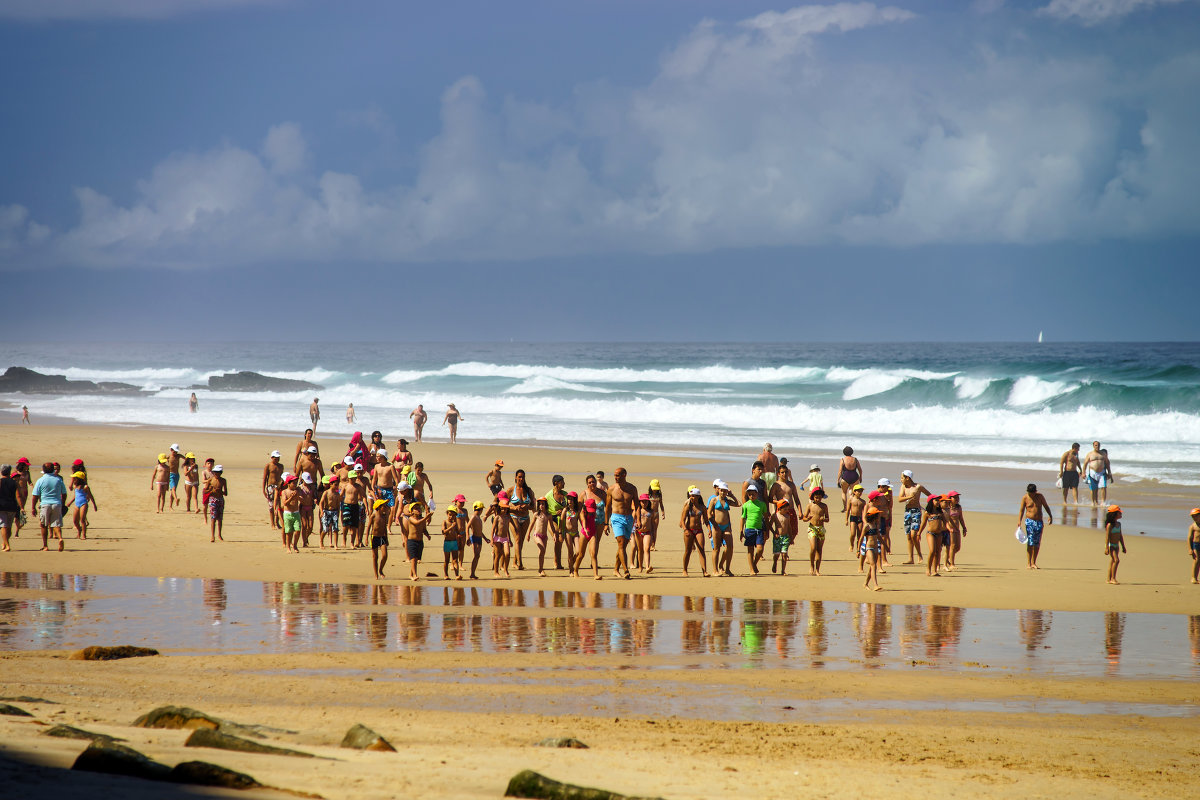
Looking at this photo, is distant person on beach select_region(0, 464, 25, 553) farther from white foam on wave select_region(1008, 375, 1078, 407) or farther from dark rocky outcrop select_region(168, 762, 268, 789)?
white foam on wave select_region(1008, 375, 1078, 407)

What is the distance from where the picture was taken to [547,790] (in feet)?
18.6

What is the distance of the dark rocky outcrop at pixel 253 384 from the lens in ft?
265

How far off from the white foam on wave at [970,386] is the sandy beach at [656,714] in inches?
1809

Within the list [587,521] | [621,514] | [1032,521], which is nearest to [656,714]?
[621,514]

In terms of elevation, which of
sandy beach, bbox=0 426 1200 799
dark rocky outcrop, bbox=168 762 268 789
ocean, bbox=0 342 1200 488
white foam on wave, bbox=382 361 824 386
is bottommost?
sandy beach, bbox=0 426 1200 799

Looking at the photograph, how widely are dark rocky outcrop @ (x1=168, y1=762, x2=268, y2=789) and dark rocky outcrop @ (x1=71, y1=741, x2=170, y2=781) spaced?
0.35ft

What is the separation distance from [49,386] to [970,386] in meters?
64.5

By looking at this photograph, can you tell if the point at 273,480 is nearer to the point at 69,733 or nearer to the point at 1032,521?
the point at 69,733

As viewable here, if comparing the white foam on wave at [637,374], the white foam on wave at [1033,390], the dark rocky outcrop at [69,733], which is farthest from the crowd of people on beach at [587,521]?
the white foam on wave at [637,374]

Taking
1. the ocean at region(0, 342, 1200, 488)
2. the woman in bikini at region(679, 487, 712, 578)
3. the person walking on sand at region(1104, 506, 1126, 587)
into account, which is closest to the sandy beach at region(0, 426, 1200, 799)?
the person walking on sand at region(1104, 506, 1126, 587)

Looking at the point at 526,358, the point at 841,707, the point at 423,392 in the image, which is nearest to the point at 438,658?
the point at 841,707

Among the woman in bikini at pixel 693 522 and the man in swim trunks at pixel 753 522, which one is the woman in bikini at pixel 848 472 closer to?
the man in swim trunks at pixel 753 522

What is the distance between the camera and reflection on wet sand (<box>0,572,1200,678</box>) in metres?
10.7

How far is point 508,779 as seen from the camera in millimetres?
6117
